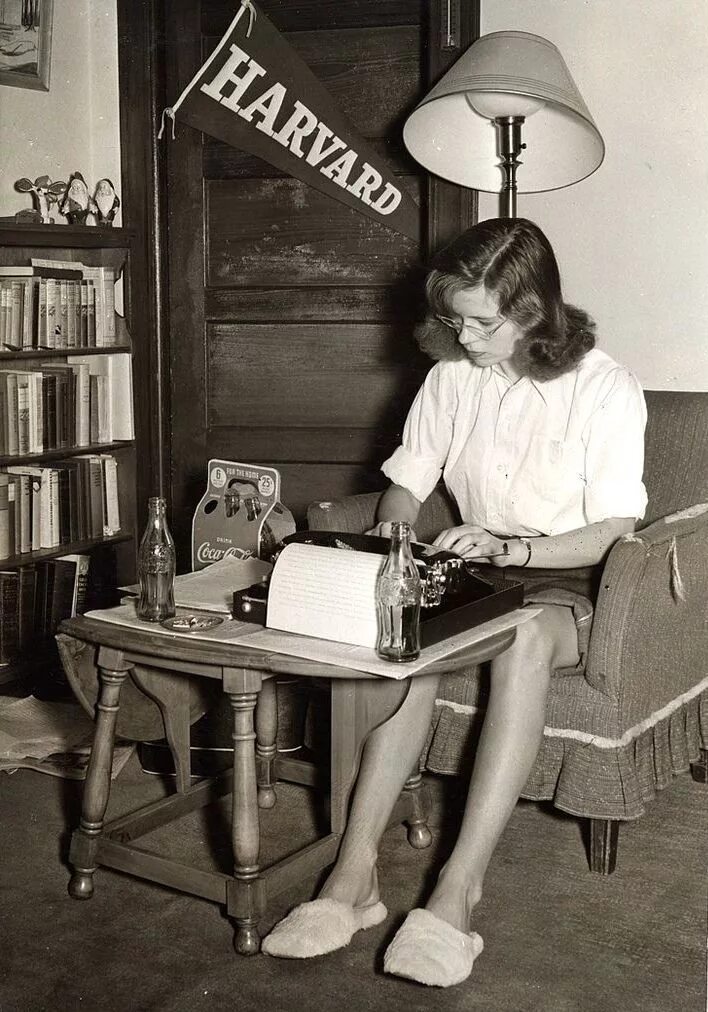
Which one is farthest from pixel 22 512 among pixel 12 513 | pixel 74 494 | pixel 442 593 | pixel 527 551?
pixel 442 593

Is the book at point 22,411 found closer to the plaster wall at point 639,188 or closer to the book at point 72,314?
the book at point 72,314

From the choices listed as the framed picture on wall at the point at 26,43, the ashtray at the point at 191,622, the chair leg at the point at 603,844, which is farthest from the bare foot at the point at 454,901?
the framed picture on wall at the point at 26,43

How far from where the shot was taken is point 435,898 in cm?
208

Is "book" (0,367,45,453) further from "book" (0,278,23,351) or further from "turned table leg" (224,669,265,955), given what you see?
"turned table leg" (224,669,265,955)

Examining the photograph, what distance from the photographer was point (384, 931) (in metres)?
2.21

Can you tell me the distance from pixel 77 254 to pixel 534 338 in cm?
180

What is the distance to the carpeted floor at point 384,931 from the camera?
2.00 metres

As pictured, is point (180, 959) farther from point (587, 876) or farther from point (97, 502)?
point (97, 502)

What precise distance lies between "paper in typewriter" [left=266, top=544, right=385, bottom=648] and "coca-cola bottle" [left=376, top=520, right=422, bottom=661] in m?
0.02

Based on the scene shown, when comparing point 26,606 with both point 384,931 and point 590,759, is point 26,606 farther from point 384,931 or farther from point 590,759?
Result: point 590,759

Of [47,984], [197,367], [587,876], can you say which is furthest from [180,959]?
[197,367]

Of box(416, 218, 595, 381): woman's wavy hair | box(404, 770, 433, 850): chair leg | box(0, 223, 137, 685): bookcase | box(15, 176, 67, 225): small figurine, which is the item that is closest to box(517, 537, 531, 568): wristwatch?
box(416, 218, 595, 381): woman's wavy hair

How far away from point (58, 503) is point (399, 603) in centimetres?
200

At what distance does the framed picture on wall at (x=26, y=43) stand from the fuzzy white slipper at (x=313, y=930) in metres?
2.67
